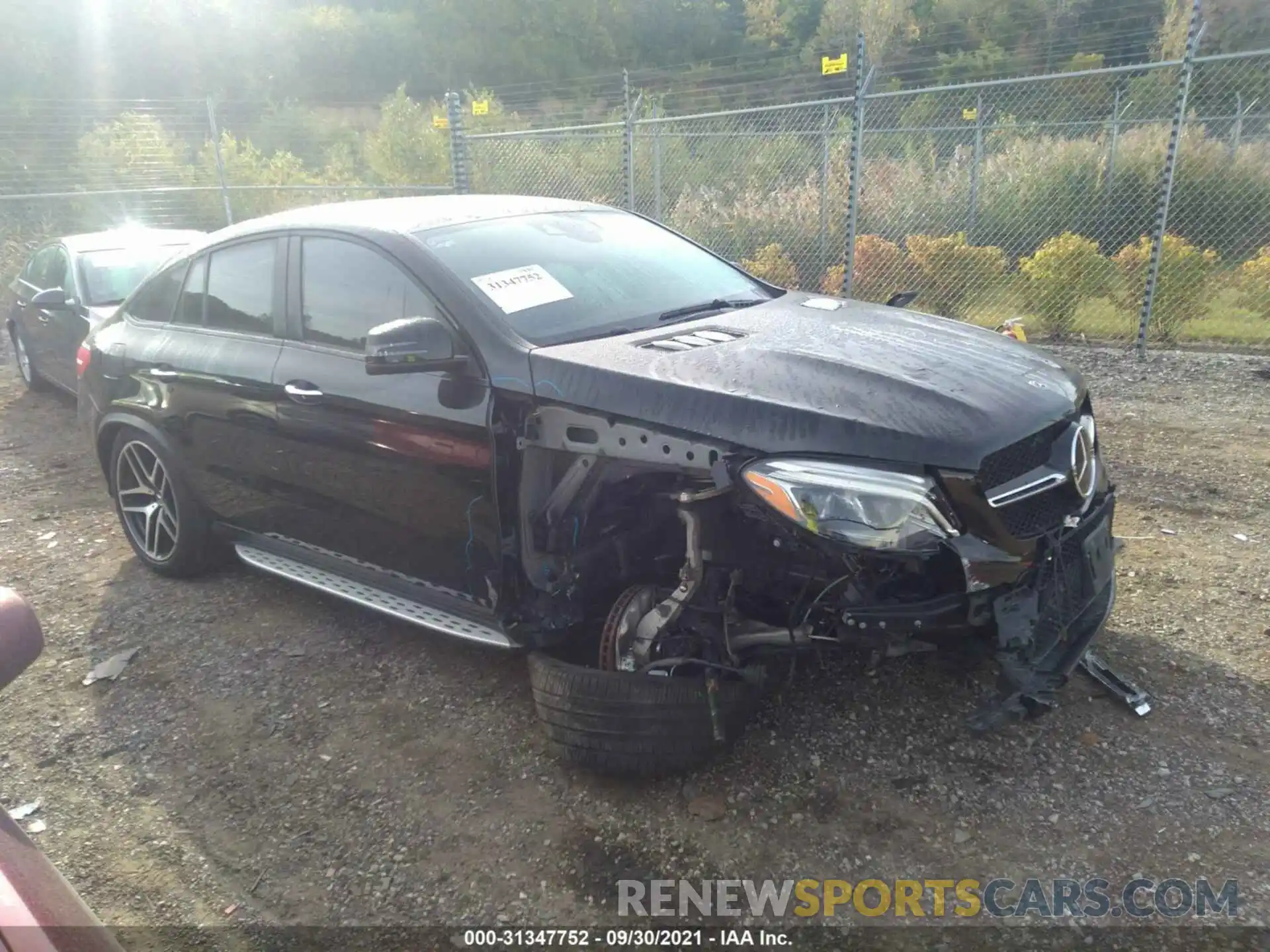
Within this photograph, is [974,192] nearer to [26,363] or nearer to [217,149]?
[26,363]

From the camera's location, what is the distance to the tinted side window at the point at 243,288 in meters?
3.77

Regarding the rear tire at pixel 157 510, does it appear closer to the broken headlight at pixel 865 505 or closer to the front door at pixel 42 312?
the broken headlight at pixel 865 505

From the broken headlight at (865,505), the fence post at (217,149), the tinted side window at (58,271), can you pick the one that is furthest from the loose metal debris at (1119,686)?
the fence post at (217,149)

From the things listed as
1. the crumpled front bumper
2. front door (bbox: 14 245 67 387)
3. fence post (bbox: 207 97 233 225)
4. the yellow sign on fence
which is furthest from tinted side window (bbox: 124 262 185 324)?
fence post (bbox: 207 97 233 225)

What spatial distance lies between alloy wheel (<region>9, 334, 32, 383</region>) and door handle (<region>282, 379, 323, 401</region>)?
660 cm

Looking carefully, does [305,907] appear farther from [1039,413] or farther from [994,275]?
[994,275]

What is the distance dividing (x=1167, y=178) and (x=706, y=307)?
209 inches

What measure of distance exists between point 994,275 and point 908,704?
7.09 meters

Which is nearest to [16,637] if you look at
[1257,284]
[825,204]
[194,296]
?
[194,296]

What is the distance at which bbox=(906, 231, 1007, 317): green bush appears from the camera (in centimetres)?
903

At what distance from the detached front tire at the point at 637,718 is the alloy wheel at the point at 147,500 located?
251 cm

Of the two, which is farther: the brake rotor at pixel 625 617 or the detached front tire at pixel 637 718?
the brake rotor at pixel 625 617

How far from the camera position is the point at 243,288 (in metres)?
3.93

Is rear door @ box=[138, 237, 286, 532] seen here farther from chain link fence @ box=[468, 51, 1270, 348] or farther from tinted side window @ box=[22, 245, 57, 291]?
chain link fence @ box=[468, 51, 1270, 348]
